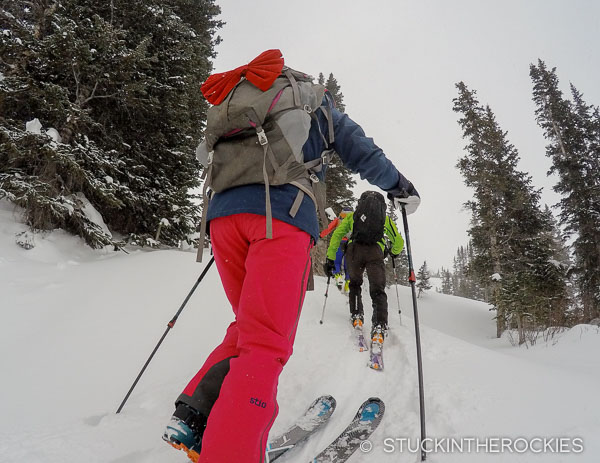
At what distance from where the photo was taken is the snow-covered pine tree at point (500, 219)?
46.6ft

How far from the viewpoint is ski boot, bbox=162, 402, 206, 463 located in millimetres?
1300

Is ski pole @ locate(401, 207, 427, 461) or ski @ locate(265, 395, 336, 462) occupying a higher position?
ski pole @ locate(401, 207, 427, 461)

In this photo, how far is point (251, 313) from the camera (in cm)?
132

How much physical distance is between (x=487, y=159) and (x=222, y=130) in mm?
19770

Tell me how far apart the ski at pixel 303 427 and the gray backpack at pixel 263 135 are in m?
1.49

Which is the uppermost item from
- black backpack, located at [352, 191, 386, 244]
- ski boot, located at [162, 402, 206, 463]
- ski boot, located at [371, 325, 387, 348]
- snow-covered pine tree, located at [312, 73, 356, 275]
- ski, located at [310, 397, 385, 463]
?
snow-covered pine tree, located at [312, 73, 356, 275]

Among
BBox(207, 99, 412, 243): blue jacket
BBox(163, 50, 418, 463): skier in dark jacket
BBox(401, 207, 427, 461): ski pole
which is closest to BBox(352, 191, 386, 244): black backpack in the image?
BBox(401, 207, 427, 461): ski pole

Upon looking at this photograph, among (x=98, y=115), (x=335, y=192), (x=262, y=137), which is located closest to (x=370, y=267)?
(x=262, y=137)

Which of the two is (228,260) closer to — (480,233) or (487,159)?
(480,233)

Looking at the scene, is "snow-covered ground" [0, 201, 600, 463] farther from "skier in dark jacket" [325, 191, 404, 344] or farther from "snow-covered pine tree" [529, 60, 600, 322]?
"snow-covered pine tree" [529, 60, 600, 322]

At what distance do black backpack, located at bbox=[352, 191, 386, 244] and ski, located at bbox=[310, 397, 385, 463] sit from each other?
9.00ft

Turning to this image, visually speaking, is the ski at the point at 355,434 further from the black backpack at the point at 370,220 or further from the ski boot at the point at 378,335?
the black backpack at the point at 370,220

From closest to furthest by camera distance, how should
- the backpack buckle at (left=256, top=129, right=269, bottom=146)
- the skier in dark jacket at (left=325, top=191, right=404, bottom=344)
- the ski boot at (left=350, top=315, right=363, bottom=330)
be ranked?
the backpack buckle at (left=256, top=129, right=269, bottom=146) → the skier in dark jacket at (left=325, top=191, right=404, bottom=344) → the ski boot at (left=350, top=315, right=363, bottom=330)

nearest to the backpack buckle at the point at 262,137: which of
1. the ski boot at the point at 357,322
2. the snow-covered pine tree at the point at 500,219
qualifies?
the ski boot at the point at 357,322
